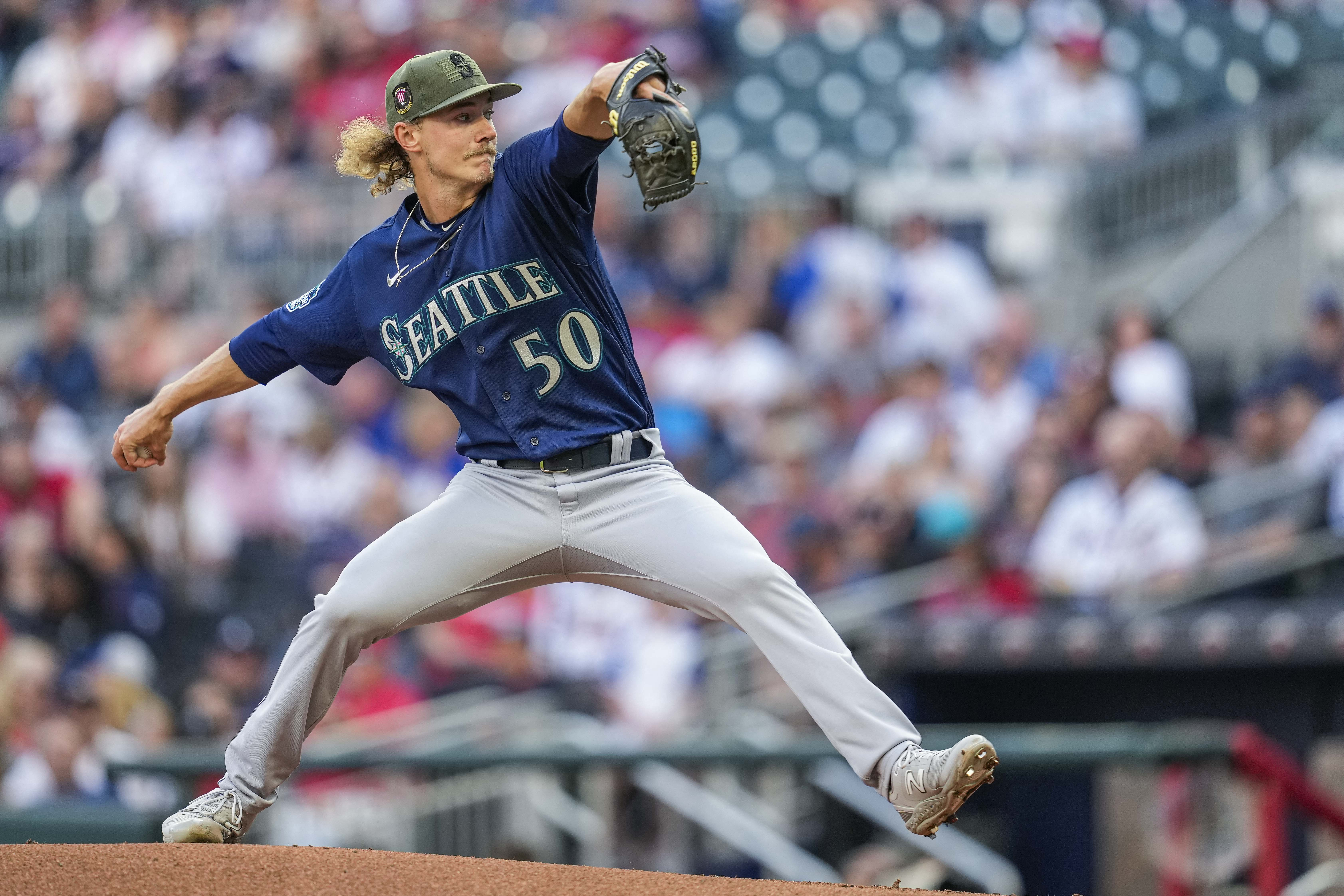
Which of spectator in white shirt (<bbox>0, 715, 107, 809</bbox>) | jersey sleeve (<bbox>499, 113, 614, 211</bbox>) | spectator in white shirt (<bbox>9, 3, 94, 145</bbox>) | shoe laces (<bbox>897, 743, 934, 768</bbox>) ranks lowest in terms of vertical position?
spectator in white shirt (<bbox>0, 715, 107, 809</bbox>)

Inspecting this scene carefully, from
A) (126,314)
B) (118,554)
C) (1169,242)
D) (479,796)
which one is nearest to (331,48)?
(126,314)

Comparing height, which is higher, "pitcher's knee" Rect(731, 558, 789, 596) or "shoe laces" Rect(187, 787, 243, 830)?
"pitcher's knee" Rect(731, 558, 789, 596)

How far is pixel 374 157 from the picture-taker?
3967 mm

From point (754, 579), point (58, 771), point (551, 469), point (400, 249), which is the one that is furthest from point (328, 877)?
point (58, 771)

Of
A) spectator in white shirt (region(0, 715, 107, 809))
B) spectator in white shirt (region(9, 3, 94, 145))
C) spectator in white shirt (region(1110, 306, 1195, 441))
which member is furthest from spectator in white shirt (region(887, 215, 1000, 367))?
spectator in white shirt (region(9, 3, 94, 145))

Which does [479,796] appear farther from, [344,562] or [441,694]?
[344,562]

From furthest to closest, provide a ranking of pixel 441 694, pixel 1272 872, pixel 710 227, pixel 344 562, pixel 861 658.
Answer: pixel 710 227
pixel 344 562
pixel 441 694
pixel 861 658
pixel 1272 872

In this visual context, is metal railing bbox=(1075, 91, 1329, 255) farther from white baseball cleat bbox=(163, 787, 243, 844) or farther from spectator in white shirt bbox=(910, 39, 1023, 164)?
white baseball cleat bbox=(163, 787, 243, 844)

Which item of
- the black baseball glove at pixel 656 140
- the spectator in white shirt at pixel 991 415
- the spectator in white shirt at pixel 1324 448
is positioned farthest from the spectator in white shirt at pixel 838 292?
the black baseball glove at pixel 656 140

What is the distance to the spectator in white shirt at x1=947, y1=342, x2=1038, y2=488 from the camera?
316 inches

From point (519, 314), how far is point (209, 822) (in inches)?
53.8

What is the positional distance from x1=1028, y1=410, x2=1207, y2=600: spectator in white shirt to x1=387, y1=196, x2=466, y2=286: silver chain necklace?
12.5 feet

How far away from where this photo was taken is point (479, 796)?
22.7ft

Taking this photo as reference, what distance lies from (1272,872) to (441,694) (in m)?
3.66
